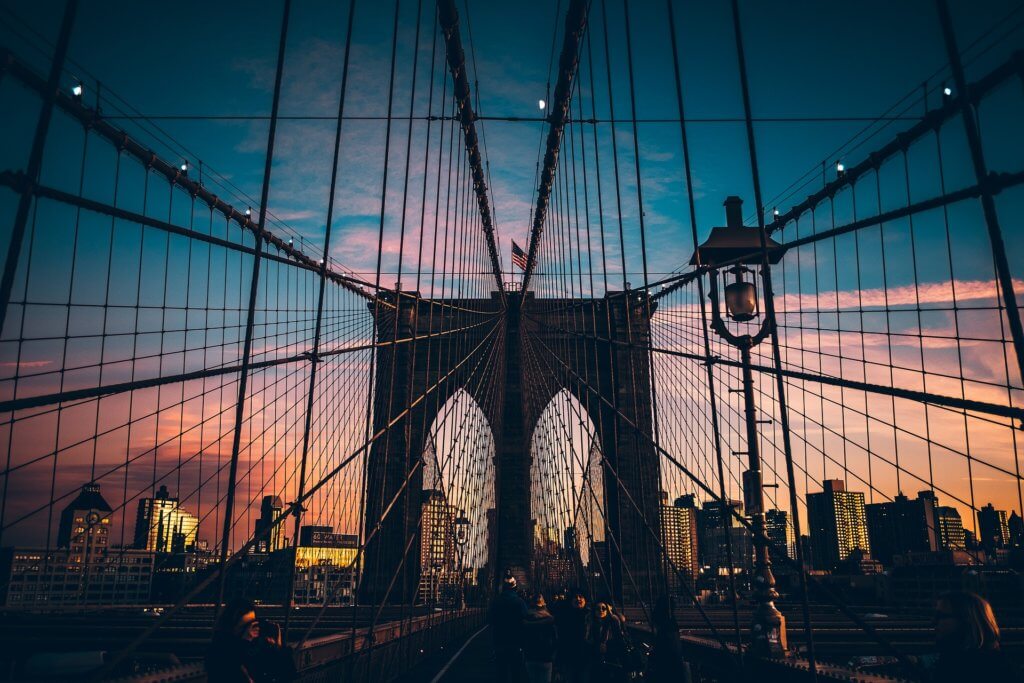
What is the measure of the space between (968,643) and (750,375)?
3.26 m

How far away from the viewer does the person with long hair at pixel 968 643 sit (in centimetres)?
192

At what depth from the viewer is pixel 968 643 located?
1953 millimetres

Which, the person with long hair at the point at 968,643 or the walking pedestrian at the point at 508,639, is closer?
the person with long hair at the point at 968,643

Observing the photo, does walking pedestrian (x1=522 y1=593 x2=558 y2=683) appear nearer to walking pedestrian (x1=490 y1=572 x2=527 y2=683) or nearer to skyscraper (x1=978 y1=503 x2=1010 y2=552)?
walking pedestrian (x1=490 y1=572 x2=527 y2=683)

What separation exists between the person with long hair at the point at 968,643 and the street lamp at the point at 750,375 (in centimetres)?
206

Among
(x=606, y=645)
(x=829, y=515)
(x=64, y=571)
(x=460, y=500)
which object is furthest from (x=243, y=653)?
(x=64, y=571)

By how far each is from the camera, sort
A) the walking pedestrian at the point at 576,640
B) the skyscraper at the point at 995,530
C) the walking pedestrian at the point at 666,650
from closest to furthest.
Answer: the walking pedestrian at the point at 666,650 → the skyscraper at the point at 995,530 → the walking pedestrian at the point at 576,640

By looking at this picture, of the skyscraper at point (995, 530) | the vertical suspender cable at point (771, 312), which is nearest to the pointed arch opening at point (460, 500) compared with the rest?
the skyscraper at point (995, 530)

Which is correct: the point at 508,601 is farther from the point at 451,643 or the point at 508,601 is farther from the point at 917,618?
the point at 917,618

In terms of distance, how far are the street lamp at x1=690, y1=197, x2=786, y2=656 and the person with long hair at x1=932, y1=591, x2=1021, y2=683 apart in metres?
2.06

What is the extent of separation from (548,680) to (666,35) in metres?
7.48

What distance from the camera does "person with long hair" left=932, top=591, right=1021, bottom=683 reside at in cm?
192

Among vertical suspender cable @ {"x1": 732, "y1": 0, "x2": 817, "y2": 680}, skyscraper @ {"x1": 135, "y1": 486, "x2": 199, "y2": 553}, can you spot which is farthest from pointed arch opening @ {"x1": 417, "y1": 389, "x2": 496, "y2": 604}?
vertical suspender cable @ {"x1": 732, "y1": 0, "x2": 817, "y2": 680}

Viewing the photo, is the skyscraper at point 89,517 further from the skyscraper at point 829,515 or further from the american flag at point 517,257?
the american flag at point 517,257
